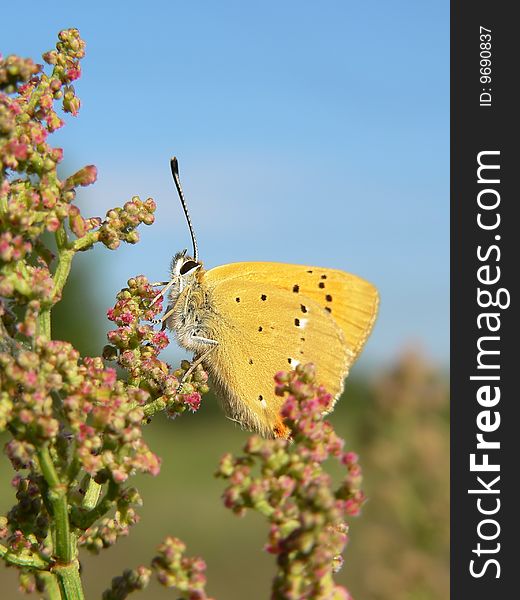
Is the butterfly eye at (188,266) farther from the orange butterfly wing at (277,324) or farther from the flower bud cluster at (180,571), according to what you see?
the flower bud cluster at (180,571)

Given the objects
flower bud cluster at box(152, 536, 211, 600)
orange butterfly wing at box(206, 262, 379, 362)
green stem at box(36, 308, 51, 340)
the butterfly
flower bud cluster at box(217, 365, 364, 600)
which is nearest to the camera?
flower bud cluster at box(217, 365, 364, 600)

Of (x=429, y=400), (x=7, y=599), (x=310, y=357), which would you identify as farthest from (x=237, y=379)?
(x=7, y=599)

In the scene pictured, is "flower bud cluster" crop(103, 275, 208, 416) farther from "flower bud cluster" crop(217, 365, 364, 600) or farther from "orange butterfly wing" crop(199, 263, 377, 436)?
"orange butterfly wing" crop(199, 263, 377, 436)

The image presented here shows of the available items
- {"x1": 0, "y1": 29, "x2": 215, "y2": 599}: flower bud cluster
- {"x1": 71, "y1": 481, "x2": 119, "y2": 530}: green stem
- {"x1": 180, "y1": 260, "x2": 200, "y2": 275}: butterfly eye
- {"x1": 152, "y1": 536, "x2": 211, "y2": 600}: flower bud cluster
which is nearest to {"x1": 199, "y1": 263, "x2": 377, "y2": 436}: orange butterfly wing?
{"x1": 180, "y1": 260, "x2": 200, "y2": 275}: butterfly eye

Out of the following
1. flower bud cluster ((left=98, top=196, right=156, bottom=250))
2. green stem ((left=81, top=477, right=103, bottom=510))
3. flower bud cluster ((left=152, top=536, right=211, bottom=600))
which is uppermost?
flower bud cluster ((left=98, top=196, right=156, bottom=250))

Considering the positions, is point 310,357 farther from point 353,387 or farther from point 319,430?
point 353,387

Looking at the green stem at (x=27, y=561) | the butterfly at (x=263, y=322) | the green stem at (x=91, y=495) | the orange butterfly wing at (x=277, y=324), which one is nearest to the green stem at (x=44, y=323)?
the green stem at (x=91, y=495)

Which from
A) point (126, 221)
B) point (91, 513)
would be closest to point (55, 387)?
point (91, 513)
